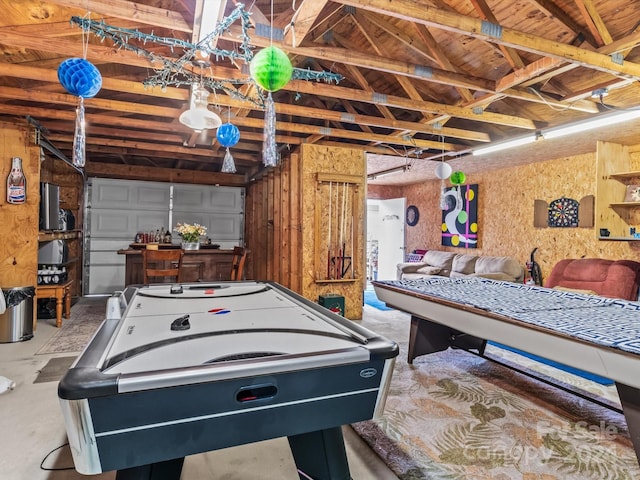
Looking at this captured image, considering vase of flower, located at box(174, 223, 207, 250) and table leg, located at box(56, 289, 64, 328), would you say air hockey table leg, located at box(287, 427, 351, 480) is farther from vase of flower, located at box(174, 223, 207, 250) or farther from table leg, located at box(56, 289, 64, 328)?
table leg, located at box(56, 289, 64, 328)

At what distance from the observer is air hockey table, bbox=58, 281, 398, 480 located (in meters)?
1.09

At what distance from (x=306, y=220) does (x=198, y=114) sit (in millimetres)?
2646

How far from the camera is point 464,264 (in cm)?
679

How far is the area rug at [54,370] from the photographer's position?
3.19m

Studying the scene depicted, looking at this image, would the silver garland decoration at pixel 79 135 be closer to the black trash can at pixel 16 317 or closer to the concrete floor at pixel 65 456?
the concrete floor at pixel 65 456

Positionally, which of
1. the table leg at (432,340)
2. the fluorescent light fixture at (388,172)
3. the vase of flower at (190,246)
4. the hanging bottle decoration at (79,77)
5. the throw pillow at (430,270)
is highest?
the fluorescent light fixture at (388,172)

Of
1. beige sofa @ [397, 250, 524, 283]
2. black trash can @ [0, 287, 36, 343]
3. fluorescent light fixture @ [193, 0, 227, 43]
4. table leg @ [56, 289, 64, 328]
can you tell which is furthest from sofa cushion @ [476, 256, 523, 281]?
black trash can @ [0, 287, 36, 343]

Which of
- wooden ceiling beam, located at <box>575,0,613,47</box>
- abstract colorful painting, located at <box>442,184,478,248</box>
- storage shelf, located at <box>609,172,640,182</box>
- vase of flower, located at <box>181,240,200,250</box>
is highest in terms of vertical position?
wooden ceiling beam, located at <box>575,0,613,47</box>

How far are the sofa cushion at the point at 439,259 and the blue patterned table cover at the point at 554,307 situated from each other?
11.8 ft

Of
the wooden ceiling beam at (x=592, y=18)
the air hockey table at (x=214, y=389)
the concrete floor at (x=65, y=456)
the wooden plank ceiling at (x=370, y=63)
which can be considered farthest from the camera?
the wooden ceiling beam at (x=592, y=18)

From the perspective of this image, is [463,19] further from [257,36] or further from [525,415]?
[525,415]

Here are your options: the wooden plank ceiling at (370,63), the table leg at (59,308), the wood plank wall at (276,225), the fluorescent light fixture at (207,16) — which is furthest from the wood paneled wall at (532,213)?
the table leg at (59,308)

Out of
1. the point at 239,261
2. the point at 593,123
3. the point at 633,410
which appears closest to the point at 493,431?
the point at 633,410

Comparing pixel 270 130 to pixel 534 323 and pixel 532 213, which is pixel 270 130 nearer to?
pixel 534 323
